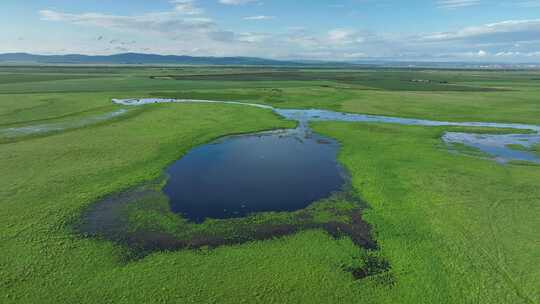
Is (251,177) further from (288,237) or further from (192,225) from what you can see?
(288,237)

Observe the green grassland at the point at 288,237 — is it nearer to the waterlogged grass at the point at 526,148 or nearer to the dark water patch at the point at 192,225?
the dark water patch at the point at 192,225

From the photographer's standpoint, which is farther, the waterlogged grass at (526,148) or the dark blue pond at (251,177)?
the waterlogged grass at (526,148)

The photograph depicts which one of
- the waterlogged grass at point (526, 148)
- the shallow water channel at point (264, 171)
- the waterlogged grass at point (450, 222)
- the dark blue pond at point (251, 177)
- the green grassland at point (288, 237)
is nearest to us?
the green grassland at point (288, 237)

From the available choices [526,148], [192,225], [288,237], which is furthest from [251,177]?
[526,148]

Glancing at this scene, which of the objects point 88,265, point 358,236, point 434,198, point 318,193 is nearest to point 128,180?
point 88,265

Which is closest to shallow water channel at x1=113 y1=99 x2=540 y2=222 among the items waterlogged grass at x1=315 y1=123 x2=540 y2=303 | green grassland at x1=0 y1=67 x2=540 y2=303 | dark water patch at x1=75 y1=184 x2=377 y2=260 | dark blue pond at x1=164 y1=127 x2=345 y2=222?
dark blue pond at x1=164 y1=127 x2=345 y2=222

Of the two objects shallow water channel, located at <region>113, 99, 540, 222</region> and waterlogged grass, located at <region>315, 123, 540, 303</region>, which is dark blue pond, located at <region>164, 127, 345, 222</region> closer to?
shallow water channel, located at <region>113, 99, 540, 222</region>

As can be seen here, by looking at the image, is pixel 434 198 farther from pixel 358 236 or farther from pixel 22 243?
pixel 22 243

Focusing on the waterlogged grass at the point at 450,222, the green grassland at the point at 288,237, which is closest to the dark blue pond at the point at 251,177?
the green grassland at the point at 288,237
